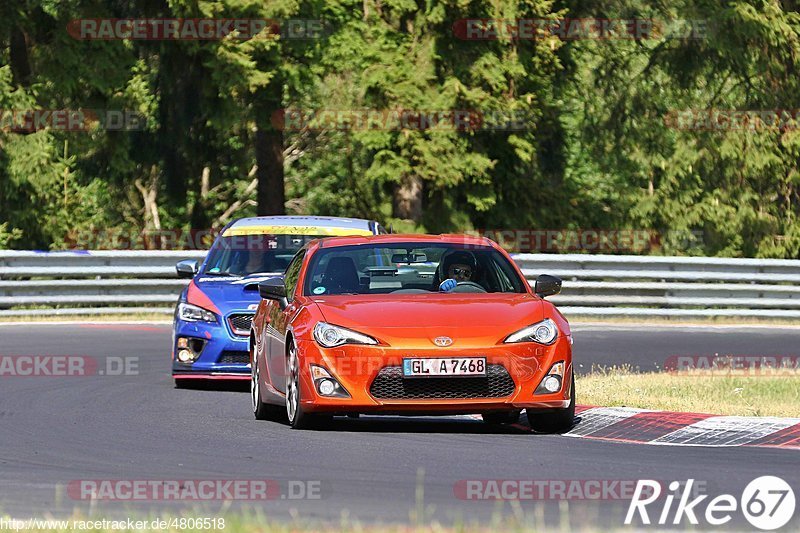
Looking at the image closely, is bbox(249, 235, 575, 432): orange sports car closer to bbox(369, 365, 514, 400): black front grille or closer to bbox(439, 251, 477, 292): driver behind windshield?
bbox(369, 365, 514, 400): black front grille

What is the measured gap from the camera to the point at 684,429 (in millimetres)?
11789

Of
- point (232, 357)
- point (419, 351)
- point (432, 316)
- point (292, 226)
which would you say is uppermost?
point (292, 226)

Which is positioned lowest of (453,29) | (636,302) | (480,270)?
(636,302)

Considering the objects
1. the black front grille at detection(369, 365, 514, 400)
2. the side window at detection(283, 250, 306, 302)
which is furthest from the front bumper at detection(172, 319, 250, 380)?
the black front grille at detection(369, 365, 514, 400)

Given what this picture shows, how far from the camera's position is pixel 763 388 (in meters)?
15.6

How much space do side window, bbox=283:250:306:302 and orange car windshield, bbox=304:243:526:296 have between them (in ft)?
0.68

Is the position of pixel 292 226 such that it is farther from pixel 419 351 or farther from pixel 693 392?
pixel 419 351

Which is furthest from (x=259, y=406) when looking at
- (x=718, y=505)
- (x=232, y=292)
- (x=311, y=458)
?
(x=718, y=505)

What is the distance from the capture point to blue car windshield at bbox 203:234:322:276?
54.6 ft

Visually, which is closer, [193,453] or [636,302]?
[193,453]

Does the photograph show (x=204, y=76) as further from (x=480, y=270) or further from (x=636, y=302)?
(x=480, y=270)

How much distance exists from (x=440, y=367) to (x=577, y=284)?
16.4 metres

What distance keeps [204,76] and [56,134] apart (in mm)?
3646

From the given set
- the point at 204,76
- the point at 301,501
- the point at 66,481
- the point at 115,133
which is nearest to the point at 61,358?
the point at 66,481
